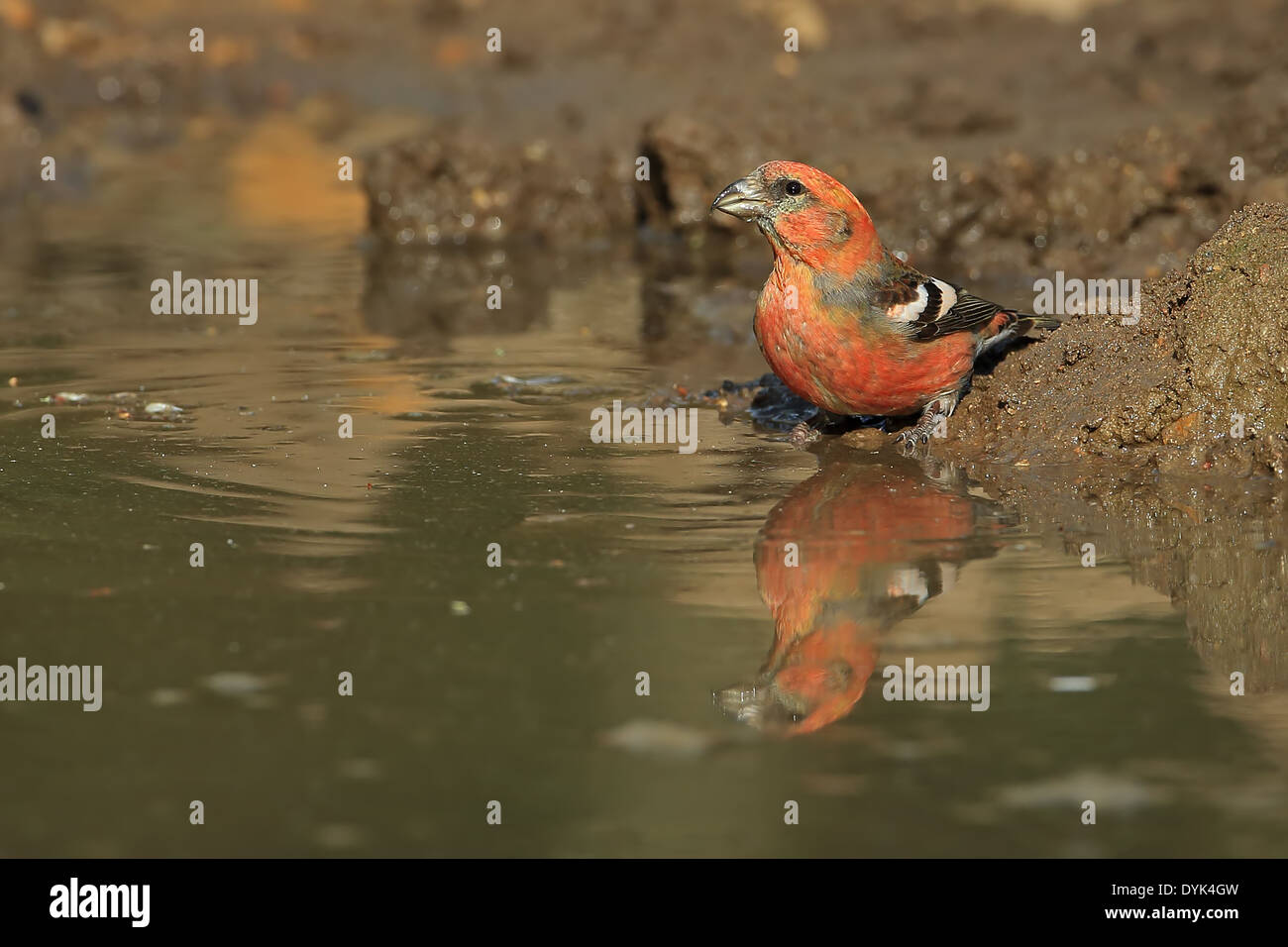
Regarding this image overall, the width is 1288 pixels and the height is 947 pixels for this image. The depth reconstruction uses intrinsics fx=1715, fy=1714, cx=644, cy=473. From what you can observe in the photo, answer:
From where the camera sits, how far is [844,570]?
16.9ft

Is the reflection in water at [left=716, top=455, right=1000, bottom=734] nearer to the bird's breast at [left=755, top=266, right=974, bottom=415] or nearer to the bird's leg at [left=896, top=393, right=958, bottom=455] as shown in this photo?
the bird's leg at [left=896, top=393, right=958, bottom=455]

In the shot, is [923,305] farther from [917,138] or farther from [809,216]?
[917,138]

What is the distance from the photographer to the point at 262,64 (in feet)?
60.2

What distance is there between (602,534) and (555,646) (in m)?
1.01

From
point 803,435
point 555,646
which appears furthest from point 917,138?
point 555,646

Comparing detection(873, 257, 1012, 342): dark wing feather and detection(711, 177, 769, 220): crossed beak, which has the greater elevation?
detection(711, 177, 769, 220): crossed beak

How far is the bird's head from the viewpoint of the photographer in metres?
6.35

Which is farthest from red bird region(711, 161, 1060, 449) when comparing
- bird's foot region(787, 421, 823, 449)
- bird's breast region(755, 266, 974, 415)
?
bird's foot region(787, 421, 823, 449)

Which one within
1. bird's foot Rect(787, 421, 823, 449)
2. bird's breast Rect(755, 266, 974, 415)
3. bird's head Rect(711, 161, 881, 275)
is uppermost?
bird's head Rect(711, 161, 881, 275)

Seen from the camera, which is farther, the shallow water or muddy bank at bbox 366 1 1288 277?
muddy bank at bbox 366 1 1288 277

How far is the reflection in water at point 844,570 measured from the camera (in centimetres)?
425

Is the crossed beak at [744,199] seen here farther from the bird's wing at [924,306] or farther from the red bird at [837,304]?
the bird's wing at [924,306]

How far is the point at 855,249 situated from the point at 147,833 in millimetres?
3702
